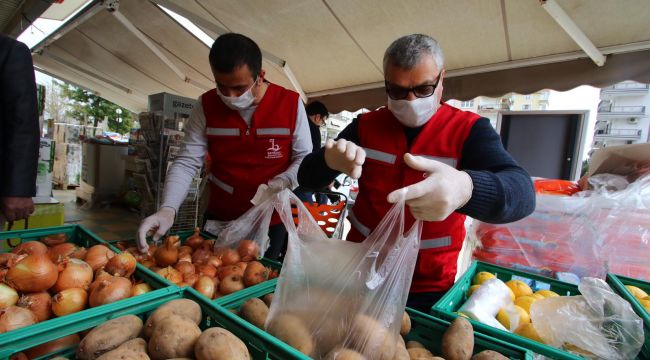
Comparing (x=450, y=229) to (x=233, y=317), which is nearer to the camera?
(x=233, y=317)

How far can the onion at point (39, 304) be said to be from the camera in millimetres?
856

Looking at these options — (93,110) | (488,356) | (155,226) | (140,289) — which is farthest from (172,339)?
(93,110)

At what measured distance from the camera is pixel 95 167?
6.36 meters

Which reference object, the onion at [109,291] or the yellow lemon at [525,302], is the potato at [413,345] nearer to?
the yellow lemon at [525,302]

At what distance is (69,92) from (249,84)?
30013 millimetres

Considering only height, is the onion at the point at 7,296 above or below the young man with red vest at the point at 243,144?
below

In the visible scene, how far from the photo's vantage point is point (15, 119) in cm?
170

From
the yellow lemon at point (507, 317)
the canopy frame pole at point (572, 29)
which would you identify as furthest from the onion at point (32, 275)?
the canopy frame pole at point (572, 29)

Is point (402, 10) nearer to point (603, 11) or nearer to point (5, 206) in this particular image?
point (603, 11)

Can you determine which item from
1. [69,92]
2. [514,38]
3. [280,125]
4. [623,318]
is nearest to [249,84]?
[280,125]

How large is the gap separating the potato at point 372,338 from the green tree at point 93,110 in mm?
26633

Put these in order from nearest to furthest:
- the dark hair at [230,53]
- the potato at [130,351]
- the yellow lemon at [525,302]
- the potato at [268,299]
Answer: the potato at [130,351]
the potato at [268,299]
the yellow lemon at [525,302]
the dark hair at [230,53]

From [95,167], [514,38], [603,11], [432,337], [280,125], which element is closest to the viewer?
[432,337]

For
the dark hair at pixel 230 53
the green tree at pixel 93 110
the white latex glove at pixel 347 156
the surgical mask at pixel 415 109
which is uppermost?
the green tree at pixel 93 110
